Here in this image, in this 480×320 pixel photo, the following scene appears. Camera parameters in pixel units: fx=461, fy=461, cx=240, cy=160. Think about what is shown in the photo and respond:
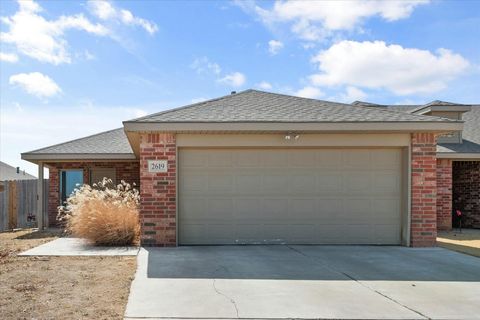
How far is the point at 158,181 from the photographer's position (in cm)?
1020

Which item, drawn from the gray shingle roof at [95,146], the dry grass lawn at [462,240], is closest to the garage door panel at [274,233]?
the dry grass lawn at [462,240]

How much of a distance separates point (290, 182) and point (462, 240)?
5468mm

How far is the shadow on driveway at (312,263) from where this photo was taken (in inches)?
285

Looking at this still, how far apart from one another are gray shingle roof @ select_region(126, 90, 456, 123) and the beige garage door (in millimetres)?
822

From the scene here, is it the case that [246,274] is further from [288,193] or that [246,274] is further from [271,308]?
[288,193]

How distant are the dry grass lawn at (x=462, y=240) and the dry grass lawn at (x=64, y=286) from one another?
7.40 metres

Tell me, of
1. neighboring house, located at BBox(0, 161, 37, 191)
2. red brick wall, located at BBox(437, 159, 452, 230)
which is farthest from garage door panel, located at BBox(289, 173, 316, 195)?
neighboring house, located at BBox(0, 161, 37, 191)

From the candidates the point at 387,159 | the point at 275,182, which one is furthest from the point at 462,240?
the point at 275,182

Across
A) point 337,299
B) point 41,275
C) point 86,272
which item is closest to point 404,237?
point 337,299

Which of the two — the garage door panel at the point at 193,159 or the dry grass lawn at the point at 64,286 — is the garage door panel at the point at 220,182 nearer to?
the garage door panel at the point at 193,159

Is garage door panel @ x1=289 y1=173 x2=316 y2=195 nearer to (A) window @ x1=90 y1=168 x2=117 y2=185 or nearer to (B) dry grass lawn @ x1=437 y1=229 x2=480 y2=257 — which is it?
(B) dry grass lawn @ x1=437 y1=229 x2=480 y2=257

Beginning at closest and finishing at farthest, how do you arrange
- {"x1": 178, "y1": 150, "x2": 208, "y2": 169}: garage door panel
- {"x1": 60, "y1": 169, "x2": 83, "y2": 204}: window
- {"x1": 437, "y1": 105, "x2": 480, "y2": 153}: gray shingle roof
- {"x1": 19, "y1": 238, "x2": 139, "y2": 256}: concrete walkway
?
{"x1": 19, "y1": 238, "x2": 139, "y2": 256}: concrete walkway → {"x1": 178, "y1": 150, "x2": 208, "y2": 169}: garage door panel → {"x1": 437, "y1": 105, "x2": 480, "y2": 153}: gray shingle roof → {"x1": 60, "y1": 169, "x2": 83, "y2": 204}: window

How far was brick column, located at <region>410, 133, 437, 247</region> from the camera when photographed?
1048 centimetres

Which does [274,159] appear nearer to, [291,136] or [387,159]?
[291,136]
